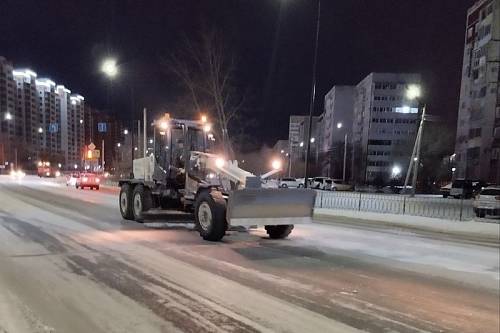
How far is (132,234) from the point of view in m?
12.2

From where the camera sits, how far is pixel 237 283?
7270mm

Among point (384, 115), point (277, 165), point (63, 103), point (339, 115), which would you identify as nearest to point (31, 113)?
point (63, 103)

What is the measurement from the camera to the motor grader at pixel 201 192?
11172mm

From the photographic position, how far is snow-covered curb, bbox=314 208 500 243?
15.3 meters

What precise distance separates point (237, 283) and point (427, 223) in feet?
40.8

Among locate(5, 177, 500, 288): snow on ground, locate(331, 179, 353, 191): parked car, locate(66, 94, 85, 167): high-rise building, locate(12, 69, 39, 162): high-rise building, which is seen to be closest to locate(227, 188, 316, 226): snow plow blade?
locate(5, 177, 500, 288): snow on ground

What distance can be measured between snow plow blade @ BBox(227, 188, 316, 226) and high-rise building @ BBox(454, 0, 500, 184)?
60.9 meters

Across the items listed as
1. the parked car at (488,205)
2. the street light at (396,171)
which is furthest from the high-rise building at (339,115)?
the parked car at (488,205)

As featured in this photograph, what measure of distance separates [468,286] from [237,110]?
24695 millimetres

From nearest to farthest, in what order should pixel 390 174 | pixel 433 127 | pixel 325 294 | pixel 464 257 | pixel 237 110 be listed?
pixel 325 294
pixel 464 257
pixel 237 110
pixel 433 127
pixel 390 174

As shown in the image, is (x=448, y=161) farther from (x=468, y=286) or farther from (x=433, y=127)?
(x=468, y=286)

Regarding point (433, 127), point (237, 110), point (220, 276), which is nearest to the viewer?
point (220, 276)

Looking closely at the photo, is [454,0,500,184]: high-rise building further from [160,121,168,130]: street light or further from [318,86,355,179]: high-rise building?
[160,121,168,130]: street light

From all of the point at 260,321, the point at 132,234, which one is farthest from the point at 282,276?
the point at 132,234
